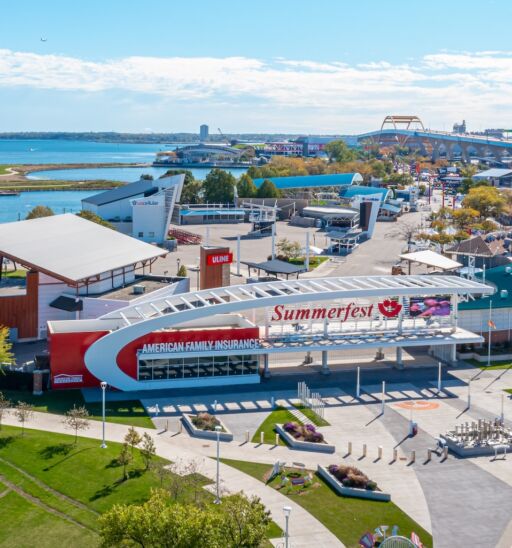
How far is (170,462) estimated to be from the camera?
135 ft

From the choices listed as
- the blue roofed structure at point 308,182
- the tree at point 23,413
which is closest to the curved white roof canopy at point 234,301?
the tree at point 23,413

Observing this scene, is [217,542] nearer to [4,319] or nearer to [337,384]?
[337,384]

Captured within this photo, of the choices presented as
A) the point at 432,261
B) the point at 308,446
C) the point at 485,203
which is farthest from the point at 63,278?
the point at 485,203

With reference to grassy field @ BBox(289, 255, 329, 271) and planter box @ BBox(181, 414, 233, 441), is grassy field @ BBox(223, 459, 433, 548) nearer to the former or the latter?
planter box @ BBox(181, 414, 233, 441)

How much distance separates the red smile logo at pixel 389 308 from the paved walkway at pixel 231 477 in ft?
65.2

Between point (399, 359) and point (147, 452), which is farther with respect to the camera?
point (399, 359)

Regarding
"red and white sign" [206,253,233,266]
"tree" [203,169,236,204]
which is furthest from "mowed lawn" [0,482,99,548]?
"tree" [203,169,236,204]

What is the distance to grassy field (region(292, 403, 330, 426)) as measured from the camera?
48.0 m

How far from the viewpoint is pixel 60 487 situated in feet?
125

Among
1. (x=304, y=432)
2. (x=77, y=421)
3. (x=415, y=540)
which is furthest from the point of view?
(x=304, y=432)

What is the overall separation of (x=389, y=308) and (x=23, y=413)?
27.2 metres

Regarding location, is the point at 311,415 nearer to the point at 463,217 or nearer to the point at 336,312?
the point at 336,312

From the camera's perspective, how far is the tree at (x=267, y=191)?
513 feet

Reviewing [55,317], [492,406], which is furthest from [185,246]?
[492,406]
